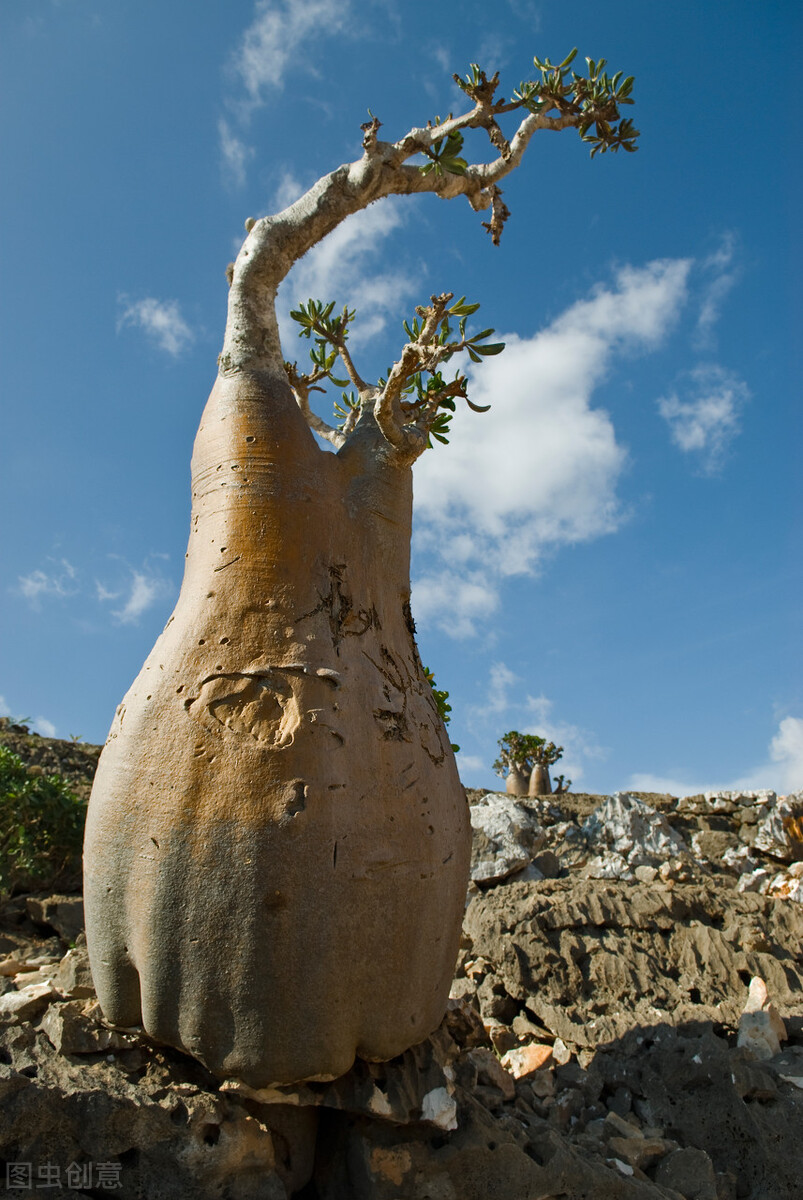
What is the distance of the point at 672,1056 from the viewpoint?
4617mm

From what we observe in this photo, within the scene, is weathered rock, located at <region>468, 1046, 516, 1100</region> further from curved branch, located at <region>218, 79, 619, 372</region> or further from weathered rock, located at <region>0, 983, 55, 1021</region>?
curved branch, located at <region>218, 79, 619, 372</region>

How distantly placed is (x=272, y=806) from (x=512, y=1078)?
2.63 m

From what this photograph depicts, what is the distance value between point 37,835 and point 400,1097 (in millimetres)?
5601

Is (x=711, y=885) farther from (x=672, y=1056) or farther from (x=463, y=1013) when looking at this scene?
(x=463, y=1013)

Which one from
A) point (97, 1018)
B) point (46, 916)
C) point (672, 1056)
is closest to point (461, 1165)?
point (97, 1018)

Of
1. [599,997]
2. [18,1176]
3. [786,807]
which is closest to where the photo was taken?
[18,1176]

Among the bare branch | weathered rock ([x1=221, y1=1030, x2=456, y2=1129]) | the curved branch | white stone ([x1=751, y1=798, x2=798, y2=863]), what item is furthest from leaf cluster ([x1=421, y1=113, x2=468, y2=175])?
white stone ([x1=751, y1=798, x2=798, y2=863])

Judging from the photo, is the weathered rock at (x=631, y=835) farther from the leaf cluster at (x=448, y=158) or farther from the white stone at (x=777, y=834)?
the leaf cluster at (x=448, y=158)

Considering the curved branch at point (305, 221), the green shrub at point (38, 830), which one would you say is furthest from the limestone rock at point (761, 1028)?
the green shrub at point (38, 830)

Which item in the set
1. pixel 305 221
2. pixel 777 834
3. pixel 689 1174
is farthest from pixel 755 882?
pixel 305 221

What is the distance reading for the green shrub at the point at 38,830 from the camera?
740cm

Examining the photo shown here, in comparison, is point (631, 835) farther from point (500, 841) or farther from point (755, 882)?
point (500, 841)

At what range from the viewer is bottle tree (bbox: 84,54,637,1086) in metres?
2.94

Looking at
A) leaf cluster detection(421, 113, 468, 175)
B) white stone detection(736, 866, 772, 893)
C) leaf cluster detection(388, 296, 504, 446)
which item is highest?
leaf cluster detection(421, 113, 468, 175)
